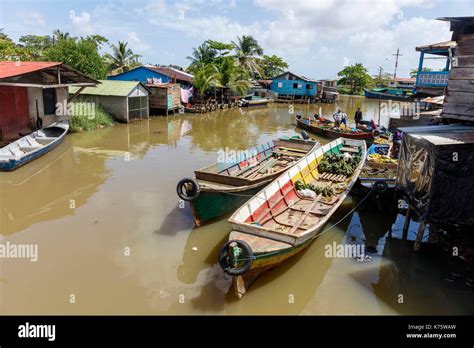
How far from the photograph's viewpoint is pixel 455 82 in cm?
773

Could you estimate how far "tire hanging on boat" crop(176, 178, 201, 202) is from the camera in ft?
27.1

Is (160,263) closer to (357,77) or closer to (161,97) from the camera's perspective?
(161,97)

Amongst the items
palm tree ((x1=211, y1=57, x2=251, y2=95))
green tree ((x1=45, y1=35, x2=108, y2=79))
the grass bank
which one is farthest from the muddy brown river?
palm tree ((x1=211, y1=57, x2=251, y2=95))

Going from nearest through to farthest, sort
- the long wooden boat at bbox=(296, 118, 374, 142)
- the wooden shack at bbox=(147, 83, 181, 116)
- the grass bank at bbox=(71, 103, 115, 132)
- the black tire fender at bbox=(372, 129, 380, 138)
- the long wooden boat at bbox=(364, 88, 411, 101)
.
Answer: the long wooden boat at bbox=(296, 118, 374, 142)
the black tire fender at bbox=(372, 129, 380, 138)
the grass bank at bbox=(71, 103, 115, 132)
the wooden shack at bbox=(147, 83, 181, 116)
the long wooden boat at bbox=(364, 88, 411, 101)

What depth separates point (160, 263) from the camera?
7.28 m

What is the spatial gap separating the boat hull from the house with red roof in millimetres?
9500

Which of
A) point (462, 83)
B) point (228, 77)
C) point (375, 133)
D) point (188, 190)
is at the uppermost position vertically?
point (228, 77)

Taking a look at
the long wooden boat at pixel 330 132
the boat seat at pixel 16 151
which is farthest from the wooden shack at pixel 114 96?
the long wooden boat at pixel 330 132

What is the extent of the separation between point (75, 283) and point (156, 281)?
144 centimetres

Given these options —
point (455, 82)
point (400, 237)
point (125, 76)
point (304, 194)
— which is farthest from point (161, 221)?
point (125, 76)

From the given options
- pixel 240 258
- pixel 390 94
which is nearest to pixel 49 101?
pixel 240 258

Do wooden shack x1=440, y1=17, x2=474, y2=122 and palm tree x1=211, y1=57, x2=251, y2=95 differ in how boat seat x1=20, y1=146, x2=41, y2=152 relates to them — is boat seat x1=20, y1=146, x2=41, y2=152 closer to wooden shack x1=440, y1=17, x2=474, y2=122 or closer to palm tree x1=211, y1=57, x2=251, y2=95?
wooden shack x1=440, y1=17, x2=474, y2=122

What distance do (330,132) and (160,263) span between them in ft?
48.7

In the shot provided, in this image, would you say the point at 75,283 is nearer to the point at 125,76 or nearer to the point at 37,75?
the point at 37,75
